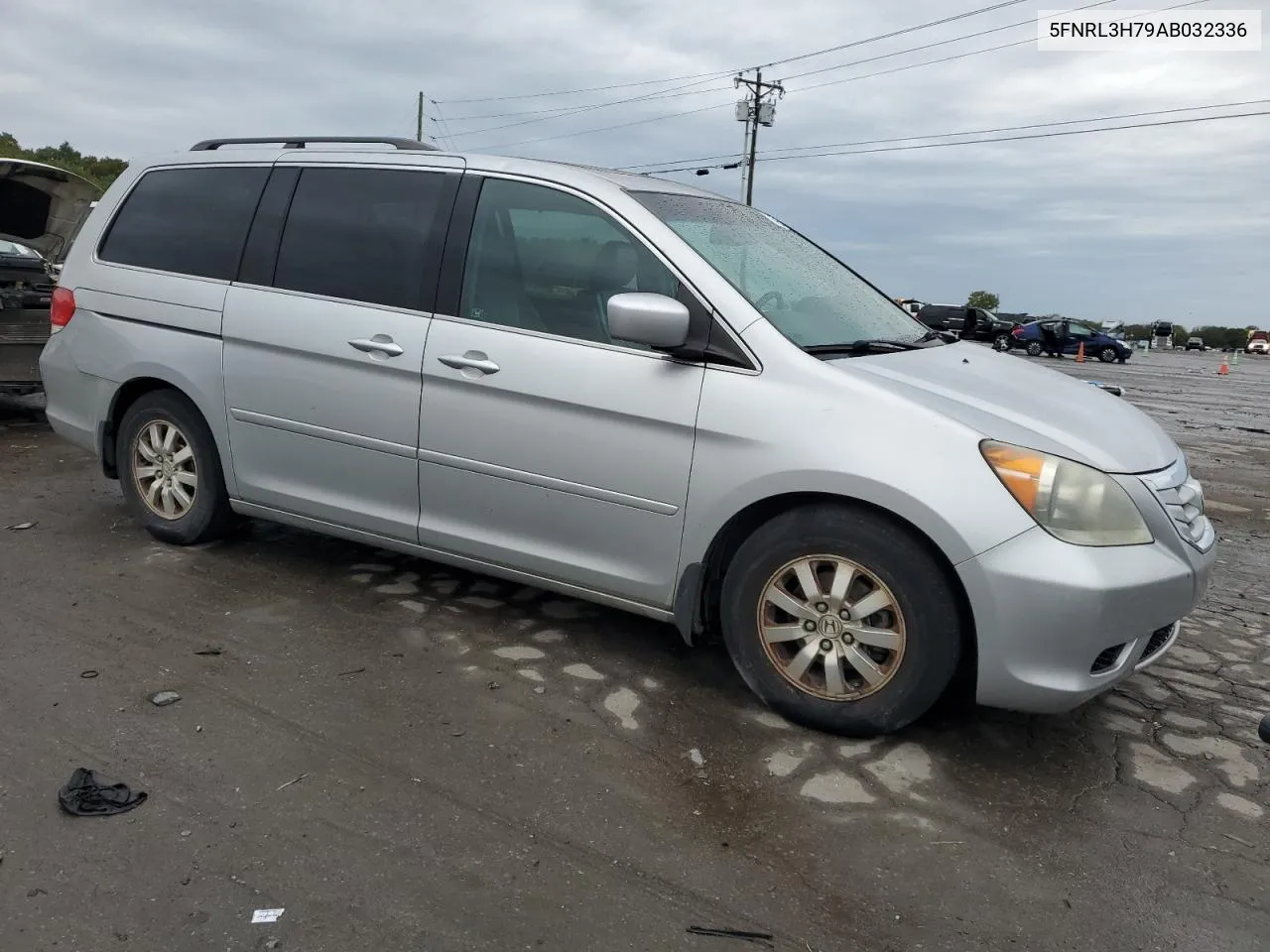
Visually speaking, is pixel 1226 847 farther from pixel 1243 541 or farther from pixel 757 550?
pixel 1243 541

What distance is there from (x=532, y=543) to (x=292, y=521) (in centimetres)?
135

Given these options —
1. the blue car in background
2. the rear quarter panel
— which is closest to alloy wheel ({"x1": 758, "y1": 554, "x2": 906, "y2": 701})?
the rear quarter panel

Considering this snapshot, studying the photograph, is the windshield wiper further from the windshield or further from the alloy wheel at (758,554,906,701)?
the alloy wheel at (758,554,906,701)

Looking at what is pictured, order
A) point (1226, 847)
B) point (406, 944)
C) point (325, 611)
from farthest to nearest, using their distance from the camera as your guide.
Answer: point (325, 611) < point (1226, 847) < point (406, 944)

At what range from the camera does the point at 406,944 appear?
2.29 metres

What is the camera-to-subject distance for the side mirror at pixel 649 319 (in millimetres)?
3404

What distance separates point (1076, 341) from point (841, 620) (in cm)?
3907

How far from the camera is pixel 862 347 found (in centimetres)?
375

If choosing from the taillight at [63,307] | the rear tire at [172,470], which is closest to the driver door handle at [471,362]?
the rear tire at [172,470]

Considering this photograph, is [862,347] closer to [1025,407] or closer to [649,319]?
[1025,407]

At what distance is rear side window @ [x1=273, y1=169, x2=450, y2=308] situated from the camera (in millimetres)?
4184

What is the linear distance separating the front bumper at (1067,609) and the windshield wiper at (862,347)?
3.06 ft

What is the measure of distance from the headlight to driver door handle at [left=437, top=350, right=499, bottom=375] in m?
1.79

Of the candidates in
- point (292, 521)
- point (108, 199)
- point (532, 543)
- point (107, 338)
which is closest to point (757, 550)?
point (532, 543)
